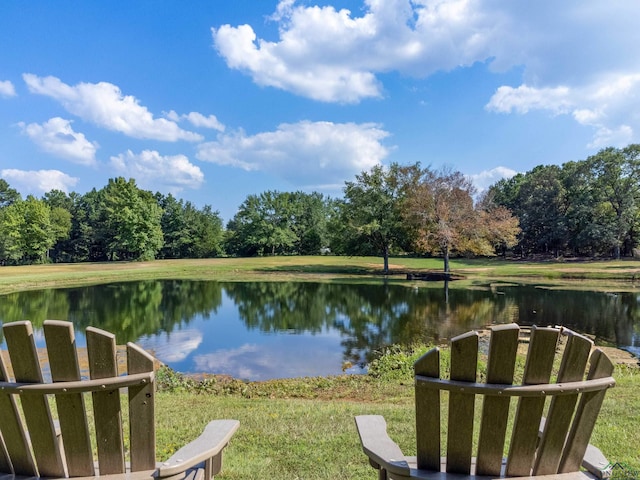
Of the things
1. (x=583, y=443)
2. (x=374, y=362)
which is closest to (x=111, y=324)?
(x=374, y=362)

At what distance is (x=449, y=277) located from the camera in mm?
31703

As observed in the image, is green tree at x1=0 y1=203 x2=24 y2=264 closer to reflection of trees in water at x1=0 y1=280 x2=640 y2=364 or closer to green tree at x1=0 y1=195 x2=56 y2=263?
green tree at x1=0 y1=195 x2=56 y2=263

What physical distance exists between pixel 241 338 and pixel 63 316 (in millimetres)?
8182

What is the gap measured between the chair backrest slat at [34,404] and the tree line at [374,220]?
32306 mm

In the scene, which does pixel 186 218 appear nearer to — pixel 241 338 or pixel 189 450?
pixel 241 338

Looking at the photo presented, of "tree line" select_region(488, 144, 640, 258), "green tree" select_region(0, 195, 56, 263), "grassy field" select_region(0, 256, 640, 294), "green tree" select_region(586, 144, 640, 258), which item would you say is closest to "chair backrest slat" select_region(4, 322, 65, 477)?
"grassy field" select_region(0, 256, 640, 294)

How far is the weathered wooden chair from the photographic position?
1.62m

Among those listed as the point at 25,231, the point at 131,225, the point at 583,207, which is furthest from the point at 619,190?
the point at 25,231

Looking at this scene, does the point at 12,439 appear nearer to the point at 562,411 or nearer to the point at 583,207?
the point at 562,411

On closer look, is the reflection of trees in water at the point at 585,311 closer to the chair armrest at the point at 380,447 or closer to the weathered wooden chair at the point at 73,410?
the chair armrest at the point at 380,447

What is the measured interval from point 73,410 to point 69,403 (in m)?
0.04

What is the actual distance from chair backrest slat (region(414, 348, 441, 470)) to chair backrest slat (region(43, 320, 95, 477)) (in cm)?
140

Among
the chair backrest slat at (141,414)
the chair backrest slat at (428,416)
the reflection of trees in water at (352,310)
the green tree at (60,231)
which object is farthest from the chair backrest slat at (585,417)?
the green tree at (60,231)

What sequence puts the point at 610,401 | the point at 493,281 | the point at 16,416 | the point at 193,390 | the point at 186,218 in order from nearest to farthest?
the point at 16,416 < the point at 610,401 < the point at 193,390 < the point at 493,281 < the point at 186,218
